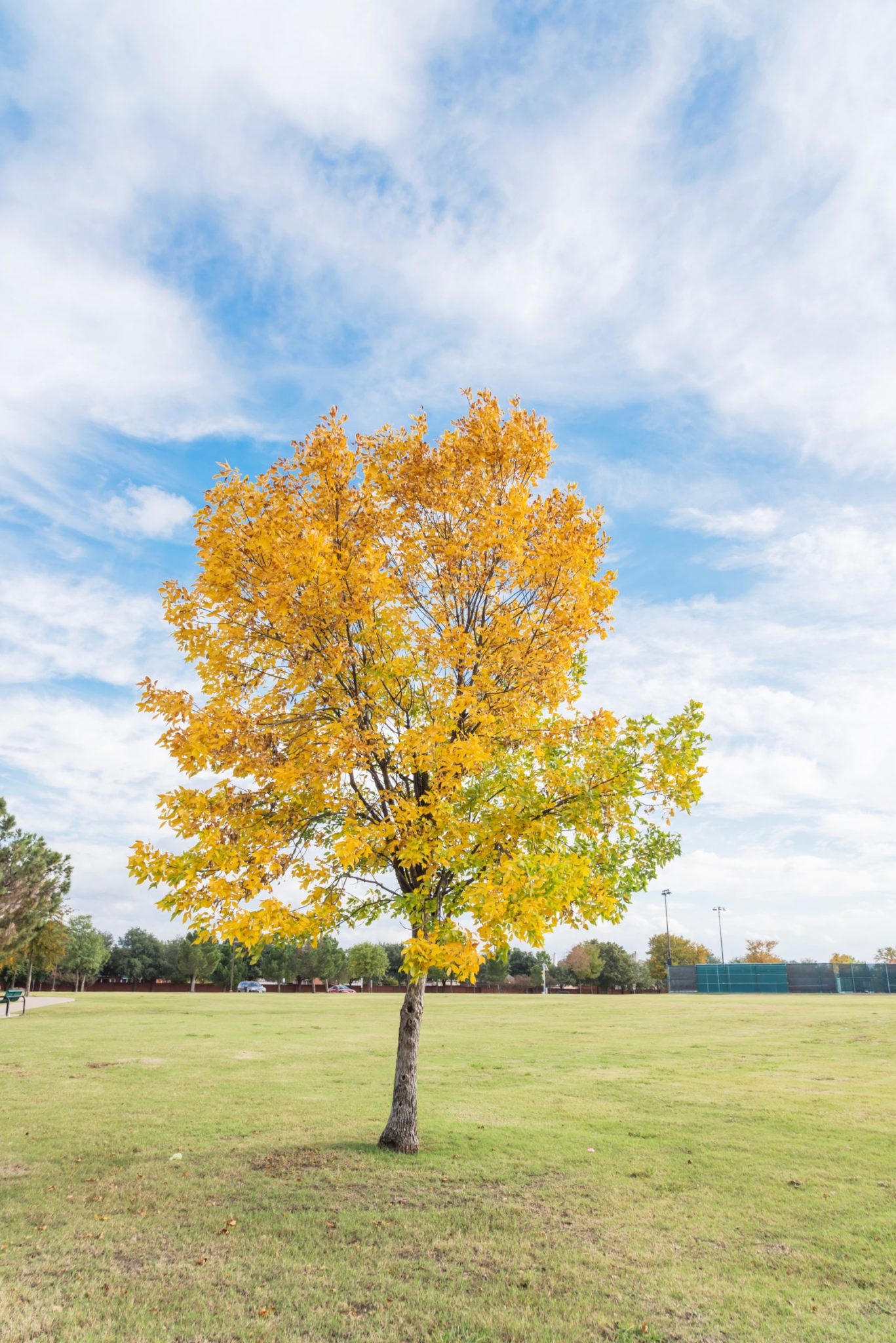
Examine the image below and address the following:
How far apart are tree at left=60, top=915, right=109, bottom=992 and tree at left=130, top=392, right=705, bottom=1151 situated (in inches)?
2401

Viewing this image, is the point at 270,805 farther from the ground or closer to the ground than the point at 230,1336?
farther from the ground

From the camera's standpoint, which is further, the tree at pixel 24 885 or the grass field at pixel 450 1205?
the tree at pixel 24 885

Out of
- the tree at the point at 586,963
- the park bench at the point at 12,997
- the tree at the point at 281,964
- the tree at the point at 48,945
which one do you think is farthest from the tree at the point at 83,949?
the tree at the point at 586,963

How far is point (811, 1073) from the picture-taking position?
18094 mm

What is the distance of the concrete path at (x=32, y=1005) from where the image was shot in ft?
109

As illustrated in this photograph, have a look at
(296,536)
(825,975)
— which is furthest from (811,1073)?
(825,975)

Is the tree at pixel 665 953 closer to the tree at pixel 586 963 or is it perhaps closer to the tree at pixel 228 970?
the tree at pixel 586 963

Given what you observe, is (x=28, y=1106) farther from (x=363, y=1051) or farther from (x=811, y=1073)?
(x=811, y=1073)

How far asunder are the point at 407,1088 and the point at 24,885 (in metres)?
30.9

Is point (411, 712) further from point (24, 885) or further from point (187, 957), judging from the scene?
point (187, 957)

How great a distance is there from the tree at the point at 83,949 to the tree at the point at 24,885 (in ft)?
92.6

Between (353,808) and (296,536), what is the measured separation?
3.17 metres

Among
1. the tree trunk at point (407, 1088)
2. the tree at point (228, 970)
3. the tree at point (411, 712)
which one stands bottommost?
the tree at point (228, 970)

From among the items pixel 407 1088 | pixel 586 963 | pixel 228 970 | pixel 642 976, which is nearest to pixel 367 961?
pixel 228 970
